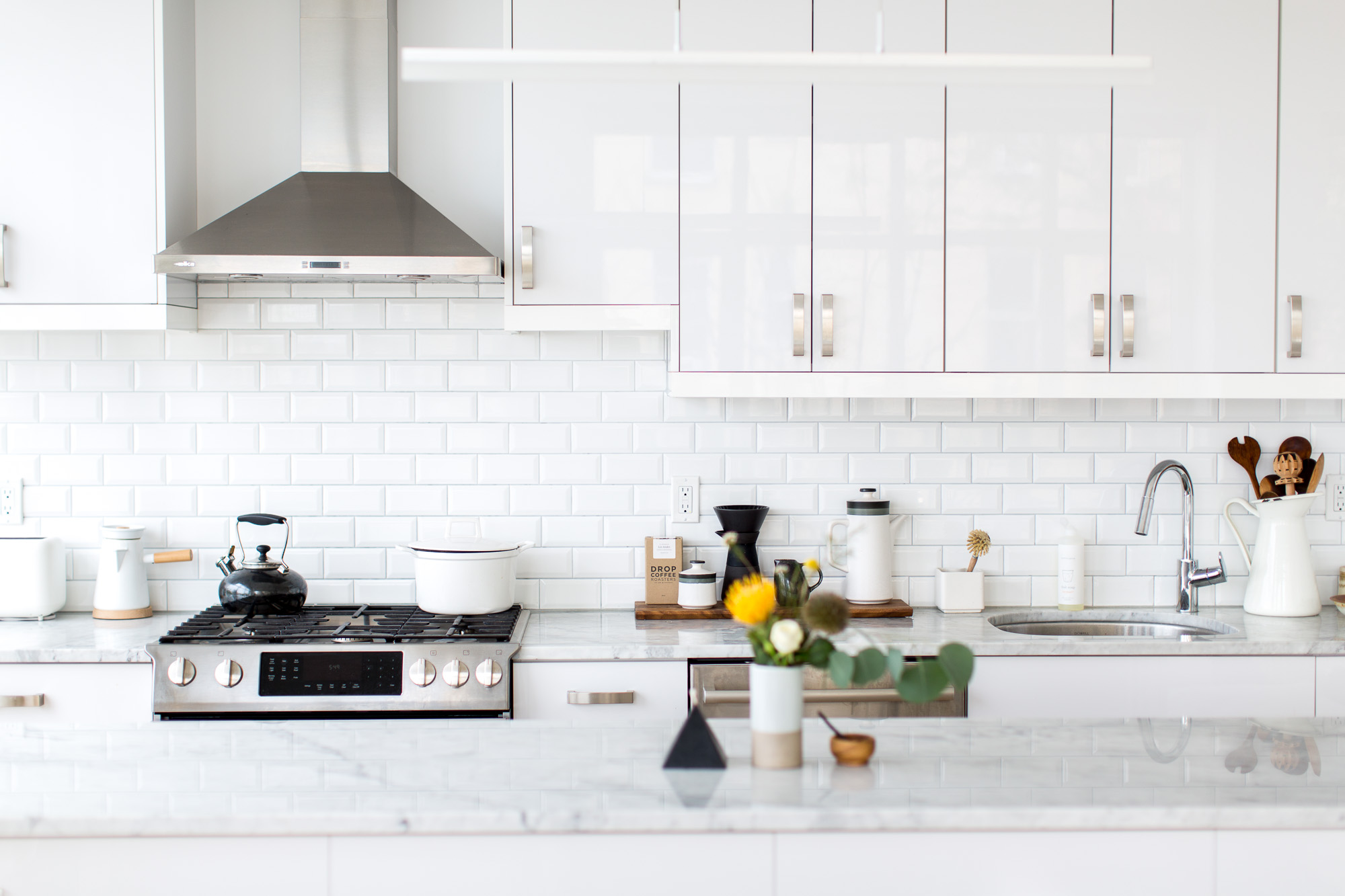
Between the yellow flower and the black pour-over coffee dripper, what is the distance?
1.52 metres

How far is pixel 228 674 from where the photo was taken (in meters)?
2.65

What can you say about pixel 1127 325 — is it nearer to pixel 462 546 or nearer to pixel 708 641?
pixel 708 641

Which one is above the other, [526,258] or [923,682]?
[526,258]

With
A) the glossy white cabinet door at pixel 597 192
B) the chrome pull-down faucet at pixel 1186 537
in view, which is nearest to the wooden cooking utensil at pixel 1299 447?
the chrome pull-down faucet at pixel 1186 537

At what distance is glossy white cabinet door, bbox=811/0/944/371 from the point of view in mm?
2861

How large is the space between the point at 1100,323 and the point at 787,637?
179 centimetres

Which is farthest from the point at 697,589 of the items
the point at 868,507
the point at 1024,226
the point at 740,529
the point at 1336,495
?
the point at 1336,495

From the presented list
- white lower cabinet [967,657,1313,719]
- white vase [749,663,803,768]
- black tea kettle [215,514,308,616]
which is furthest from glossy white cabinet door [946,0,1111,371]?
black tea kettle [215,514,308,616]

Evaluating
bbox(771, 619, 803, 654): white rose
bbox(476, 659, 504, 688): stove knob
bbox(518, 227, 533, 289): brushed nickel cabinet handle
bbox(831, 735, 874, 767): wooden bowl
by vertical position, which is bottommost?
bbox(476, 659, 504, 688): stove knob

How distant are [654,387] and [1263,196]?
5.88 feet

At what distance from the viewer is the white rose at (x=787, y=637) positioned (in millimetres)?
1513

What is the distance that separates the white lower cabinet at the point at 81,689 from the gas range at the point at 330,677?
0.07 meters

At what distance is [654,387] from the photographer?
324cm

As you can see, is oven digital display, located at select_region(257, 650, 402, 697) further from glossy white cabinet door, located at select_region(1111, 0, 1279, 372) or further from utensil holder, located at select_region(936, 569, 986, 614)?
glossy white cabinet door, located at select_region(1111, 0, 1279, 372)
